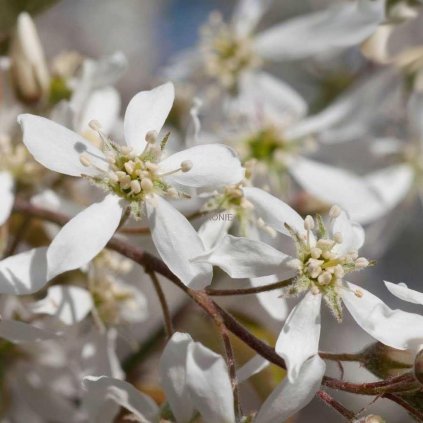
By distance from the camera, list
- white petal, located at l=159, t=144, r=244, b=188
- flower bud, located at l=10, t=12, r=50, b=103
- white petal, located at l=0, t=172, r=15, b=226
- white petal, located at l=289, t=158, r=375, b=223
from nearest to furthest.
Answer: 1. white petal, located at l=159, t=144, r=244, b=188
2. white petal, located at l=0, t=172, r=15, b=226
3. flower bud, located at l=10, t=12, r=50, b=103
4. white petal, located at l=289, t=158, r=375, b=223

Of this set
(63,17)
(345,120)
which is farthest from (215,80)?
(63,17)

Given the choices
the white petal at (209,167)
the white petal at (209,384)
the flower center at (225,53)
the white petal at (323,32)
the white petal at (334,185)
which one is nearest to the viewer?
the white petal at (209,384)

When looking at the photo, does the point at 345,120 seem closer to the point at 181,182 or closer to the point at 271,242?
the point at 271,242

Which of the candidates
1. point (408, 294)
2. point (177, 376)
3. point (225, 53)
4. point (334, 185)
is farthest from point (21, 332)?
point (225, 53)

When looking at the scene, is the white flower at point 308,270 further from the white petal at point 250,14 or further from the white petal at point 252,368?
the white petal at point 250,14

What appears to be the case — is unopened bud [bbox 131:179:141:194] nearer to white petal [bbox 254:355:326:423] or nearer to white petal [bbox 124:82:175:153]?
white petal [bbox 124:82:175:153]

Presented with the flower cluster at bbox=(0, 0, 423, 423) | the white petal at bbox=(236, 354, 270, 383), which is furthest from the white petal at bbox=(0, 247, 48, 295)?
the white petal at bbox=(236, 354, 270, 383)

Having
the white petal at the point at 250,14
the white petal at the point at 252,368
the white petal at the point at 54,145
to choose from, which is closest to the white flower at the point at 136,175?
the white petal at the point at 54,145
